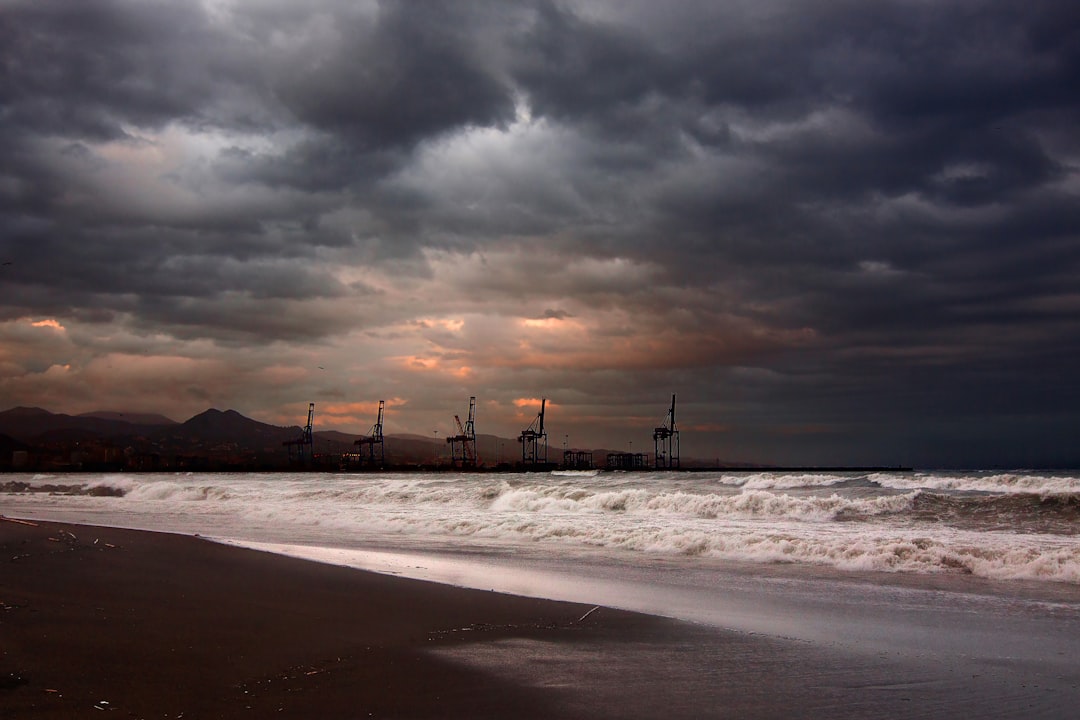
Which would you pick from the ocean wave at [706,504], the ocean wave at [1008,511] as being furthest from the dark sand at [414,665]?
the ocean wave at [706,504]

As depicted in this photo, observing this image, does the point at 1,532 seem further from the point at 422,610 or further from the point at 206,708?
the point at 206,708

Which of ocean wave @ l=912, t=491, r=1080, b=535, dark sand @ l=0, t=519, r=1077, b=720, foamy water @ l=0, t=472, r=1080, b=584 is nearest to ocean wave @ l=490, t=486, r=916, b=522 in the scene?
foamy water @ l=0, t=472, r=1080, b=584

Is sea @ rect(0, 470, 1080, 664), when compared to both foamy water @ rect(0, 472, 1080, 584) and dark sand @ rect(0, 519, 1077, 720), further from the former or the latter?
dark sand @ rect(0, 519, 1077, 720)

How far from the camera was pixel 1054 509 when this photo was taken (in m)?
20.7

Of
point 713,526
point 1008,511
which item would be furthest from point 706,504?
point 1008,511

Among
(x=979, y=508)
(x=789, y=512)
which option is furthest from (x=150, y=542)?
(x=979, y=508)

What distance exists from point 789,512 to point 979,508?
5.11 m

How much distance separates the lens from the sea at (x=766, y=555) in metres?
8.80

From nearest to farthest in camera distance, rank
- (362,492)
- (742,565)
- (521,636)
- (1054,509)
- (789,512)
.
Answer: (521,636), (742,565), (1054,509), (789,512), (362,492)

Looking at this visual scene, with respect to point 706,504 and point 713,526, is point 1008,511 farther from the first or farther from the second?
point 706,504

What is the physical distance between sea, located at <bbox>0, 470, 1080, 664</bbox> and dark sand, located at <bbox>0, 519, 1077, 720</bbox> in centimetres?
108

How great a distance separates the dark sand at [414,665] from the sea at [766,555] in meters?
1.08

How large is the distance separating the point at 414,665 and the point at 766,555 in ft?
33.7

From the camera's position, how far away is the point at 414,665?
6.34m
